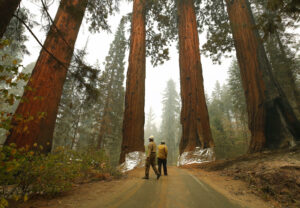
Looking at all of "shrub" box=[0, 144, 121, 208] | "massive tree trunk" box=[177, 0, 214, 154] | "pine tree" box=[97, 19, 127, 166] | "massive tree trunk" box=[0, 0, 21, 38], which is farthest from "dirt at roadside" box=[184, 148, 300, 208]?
"pine tree" box=[97, 19, 127, 166]

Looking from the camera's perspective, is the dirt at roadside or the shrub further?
the dirt at roadside

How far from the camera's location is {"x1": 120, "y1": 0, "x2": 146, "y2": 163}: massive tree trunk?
7267mm

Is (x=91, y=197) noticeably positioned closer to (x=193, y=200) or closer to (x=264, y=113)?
(x=193, y=200)

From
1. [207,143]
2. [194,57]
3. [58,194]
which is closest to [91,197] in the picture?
[58,194]

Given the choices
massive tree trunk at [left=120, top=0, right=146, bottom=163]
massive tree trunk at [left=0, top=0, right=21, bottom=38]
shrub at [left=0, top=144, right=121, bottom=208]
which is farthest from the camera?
massive tree trunk at [left=120, top=0, right=146, bottom=163]

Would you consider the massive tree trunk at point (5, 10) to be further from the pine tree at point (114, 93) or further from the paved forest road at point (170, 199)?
the pine tree at point (114, 93)

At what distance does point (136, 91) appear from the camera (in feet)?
26.9

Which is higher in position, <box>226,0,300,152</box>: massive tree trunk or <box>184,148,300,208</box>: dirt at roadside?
<box>226,0,300,152</box>: massive tree trunk

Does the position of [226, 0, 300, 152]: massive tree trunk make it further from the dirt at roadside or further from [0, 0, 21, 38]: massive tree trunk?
[0, 0, 21, 38]: massive tree trunk

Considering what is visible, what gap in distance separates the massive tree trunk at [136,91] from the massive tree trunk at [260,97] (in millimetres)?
4827

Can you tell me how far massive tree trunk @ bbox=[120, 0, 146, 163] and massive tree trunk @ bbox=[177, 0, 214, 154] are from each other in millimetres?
2557

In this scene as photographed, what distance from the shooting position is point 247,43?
7.11 m

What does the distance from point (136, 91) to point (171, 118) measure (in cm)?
3024

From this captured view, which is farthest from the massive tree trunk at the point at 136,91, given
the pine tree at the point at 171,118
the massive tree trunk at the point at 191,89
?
the pine tree at the point at 171,118
